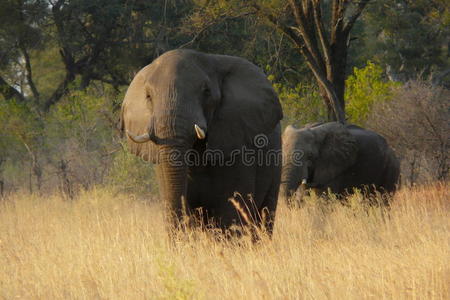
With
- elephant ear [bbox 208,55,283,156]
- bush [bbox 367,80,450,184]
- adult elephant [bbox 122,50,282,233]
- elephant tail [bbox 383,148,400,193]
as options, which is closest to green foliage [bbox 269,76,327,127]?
bush [bbox 367,80,450,184]

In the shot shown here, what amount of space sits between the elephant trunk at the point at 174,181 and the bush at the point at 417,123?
32.3 feet

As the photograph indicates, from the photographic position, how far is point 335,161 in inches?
481

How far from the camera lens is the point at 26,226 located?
35.4 feet

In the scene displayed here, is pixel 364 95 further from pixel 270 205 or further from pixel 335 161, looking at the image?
pixel 270 205

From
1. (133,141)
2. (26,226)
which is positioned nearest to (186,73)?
(133,141)

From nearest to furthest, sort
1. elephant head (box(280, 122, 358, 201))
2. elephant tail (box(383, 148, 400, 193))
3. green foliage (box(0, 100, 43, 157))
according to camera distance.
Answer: elephant head (box(280, 122, 358, 201))
elephant tail (box(383, 148, 400, 193))
green foliage (box(0, 100, 43, 157))

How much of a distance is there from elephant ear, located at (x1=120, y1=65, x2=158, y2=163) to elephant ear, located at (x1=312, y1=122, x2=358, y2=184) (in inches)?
198

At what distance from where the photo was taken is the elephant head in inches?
456

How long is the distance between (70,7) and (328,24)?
304 inches

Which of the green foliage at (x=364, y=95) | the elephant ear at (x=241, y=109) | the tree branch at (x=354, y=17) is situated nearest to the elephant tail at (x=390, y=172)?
the tree branch at (x=354, y=17)

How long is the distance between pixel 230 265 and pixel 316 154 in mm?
7319

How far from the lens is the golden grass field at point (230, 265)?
529cm

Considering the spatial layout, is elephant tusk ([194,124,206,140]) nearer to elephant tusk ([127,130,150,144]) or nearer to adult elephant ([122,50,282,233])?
adult elephant ([122,50,282,233])

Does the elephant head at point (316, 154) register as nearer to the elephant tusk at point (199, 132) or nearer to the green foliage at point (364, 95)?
the elephant tusk at point (199, 132)
